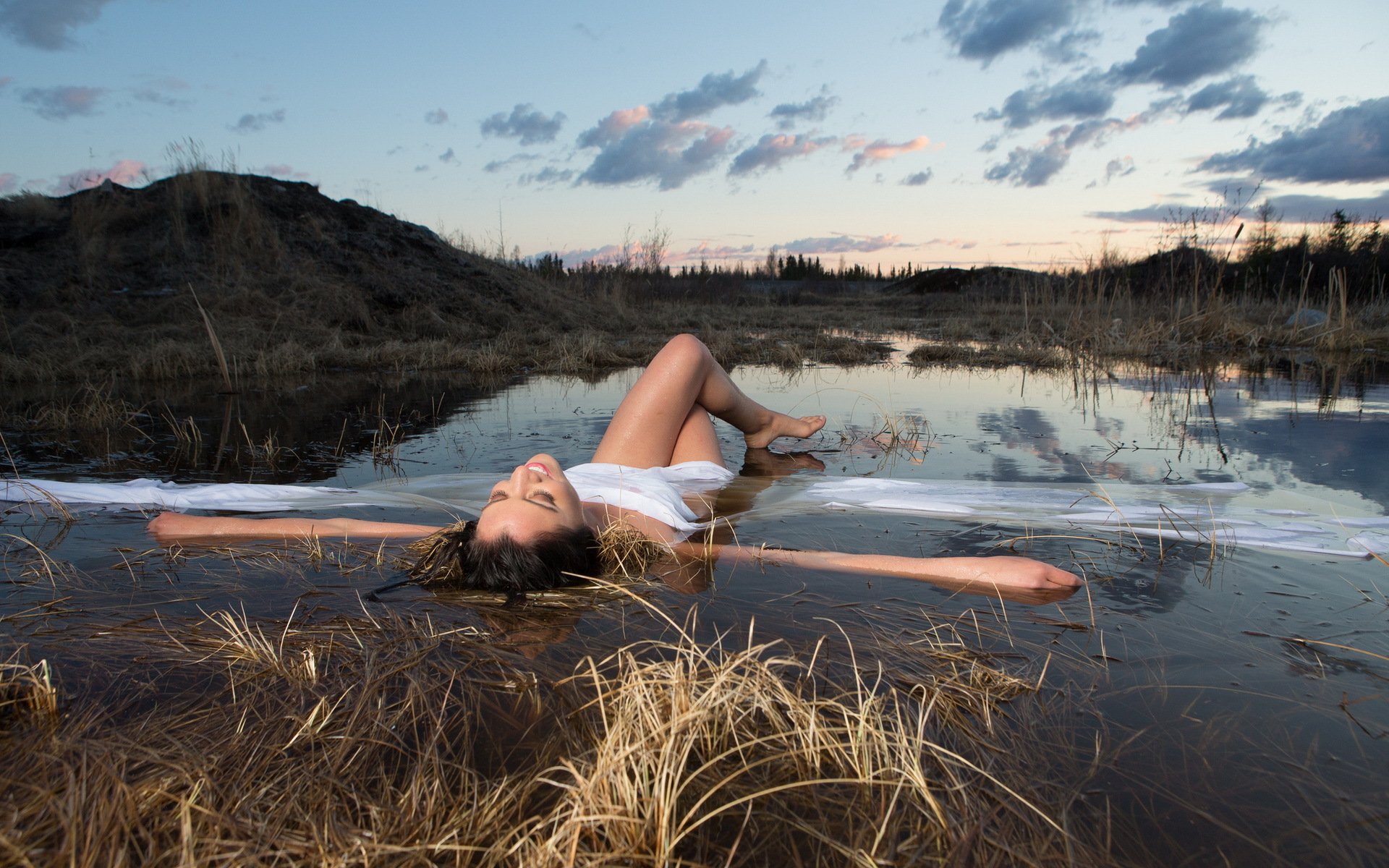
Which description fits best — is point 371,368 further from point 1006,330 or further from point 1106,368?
point 1006,330

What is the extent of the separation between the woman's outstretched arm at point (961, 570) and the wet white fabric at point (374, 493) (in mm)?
631

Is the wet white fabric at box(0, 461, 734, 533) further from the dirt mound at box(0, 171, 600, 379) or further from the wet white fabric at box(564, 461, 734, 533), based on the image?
the dirt mound at box(0, 171, 600, 379)

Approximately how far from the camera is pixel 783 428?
5301 millimetres

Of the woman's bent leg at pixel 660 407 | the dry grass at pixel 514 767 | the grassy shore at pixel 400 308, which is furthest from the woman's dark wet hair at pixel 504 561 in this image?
the grassy shore at pixel 400 308

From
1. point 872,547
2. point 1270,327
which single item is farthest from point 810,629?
point 1270,327

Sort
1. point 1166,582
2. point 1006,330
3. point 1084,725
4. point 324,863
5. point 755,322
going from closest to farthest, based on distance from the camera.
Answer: point 324,863 → point 1084,725 → point 1166,582 → point 1006,330 → point 755,322

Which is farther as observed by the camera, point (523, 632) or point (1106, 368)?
point (1106, 368)

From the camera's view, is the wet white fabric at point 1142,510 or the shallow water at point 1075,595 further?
the wet white fabric at point 1142,510

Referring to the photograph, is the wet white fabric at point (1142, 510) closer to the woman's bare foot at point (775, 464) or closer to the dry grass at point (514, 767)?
the woman's bare foot at point (775, 464)

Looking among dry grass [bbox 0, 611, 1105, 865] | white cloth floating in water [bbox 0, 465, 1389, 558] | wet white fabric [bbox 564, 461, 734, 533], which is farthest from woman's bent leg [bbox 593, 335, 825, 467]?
dry grass [bbox 0, 611, 1105, 865]

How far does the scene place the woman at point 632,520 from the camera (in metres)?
2.86

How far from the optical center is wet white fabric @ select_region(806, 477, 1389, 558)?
3.13 meters

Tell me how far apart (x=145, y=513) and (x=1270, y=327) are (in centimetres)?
1379

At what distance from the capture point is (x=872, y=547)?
3.37m
